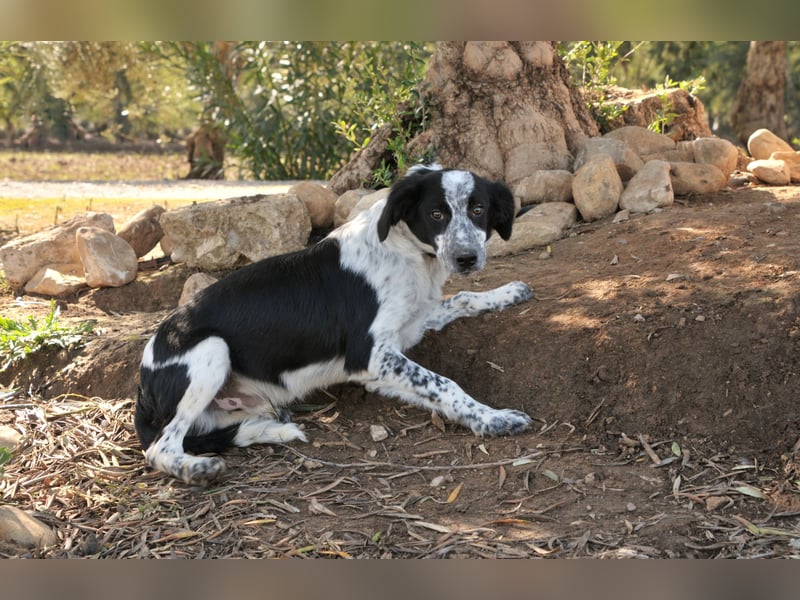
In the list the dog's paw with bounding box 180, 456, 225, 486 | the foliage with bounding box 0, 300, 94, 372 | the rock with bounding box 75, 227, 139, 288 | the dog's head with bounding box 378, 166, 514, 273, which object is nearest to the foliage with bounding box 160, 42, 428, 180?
the rock with bounding box 75, 227, 139, 288

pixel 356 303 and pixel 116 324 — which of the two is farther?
pixel 116 324

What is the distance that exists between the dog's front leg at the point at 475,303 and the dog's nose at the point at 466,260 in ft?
2.33

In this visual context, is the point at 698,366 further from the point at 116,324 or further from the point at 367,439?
the point at 116,324

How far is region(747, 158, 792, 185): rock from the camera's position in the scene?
713cm

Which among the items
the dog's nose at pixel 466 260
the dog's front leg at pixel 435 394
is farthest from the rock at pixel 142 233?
the dog's nose at pixel 466 260

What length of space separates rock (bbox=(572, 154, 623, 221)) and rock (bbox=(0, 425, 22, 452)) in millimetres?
4360

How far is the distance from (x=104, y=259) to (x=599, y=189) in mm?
4115

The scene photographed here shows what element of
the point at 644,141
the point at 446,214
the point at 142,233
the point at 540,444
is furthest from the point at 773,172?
the point at 142,233

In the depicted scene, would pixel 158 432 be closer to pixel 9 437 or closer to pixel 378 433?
pixel 9 437

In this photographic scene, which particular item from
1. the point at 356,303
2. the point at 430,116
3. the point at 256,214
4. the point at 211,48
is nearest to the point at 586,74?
the point at 430,116

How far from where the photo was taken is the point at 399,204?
477cm

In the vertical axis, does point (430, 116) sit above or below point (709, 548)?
above

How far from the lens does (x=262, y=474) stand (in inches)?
172

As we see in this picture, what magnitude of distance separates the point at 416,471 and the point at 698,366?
61.8 inches
